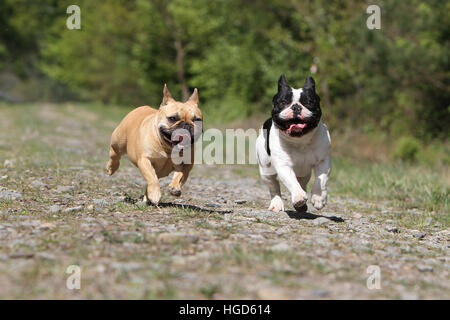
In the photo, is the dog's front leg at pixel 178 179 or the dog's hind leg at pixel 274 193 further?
the dog's hind leg at pixel 274 193

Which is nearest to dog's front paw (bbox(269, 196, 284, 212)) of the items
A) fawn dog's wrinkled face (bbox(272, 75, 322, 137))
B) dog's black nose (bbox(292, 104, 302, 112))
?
fawn dog's wrinkled face (bbox(272, 75, 322, 137))

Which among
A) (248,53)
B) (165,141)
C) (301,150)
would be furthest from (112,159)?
(248,53)

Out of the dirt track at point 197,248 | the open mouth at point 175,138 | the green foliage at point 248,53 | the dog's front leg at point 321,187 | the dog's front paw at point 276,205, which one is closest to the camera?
the dirt track at point 197,248

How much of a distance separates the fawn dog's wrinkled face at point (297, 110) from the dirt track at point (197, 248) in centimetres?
104

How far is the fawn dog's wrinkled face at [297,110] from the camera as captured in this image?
19.9ft

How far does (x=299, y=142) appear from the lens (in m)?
6.31

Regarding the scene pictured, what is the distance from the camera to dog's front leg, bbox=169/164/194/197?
240 inches

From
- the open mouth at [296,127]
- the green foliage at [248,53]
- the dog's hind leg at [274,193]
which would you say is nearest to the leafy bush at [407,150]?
the green foliage at [248,53]

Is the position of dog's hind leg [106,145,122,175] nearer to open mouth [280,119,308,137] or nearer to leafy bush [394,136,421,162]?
open mouth [280,119,308,137]

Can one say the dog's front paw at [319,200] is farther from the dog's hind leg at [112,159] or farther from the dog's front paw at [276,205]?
the dog's hind leg at [112,159]

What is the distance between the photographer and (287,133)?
6.15 m

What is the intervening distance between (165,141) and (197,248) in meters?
2.02

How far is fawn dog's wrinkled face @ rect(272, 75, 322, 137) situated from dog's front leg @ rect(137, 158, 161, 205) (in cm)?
148

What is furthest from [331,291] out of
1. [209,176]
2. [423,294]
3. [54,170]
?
[209,176]
